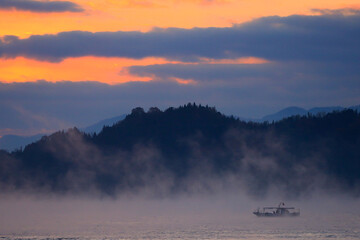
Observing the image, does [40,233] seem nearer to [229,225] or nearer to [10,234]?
[10,234]

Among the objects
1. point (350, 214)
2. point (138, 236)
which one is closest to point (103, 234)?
point (138, 236)

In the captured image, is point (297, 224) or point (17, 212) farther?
point (17, 212)

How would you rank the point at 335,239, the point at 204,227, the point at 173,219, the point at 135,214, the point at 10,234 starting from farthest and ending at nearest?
the point at 135,214, the point at 173,219, the point at 204,227, the point at 10,234, the point at 335,239

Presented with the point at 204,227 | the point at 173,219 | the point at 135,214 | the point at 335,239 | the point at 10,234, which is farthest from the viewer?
the point at 135,214

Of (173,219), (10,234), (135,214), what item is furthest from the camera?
(135,214)

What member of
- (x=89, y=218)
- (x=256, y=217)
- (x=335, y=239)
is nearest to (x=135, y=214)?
(x=89, y=218)

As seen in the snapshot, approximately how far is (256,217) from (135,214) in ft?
98.1

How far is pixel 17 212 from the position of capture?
19600 cm

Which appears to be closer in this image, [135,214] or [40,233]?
[40,233]

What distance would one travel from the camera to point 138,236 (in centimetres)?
12331

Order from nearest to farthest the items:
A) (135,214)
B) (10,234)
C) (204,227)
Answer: (10,234)
(204,227)
(135,214)

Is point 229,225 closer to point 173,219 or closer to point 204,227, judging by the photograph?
point 204,227

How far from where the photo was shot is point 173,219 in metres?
165

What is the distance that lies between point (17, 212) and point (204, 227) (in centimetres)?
7057
